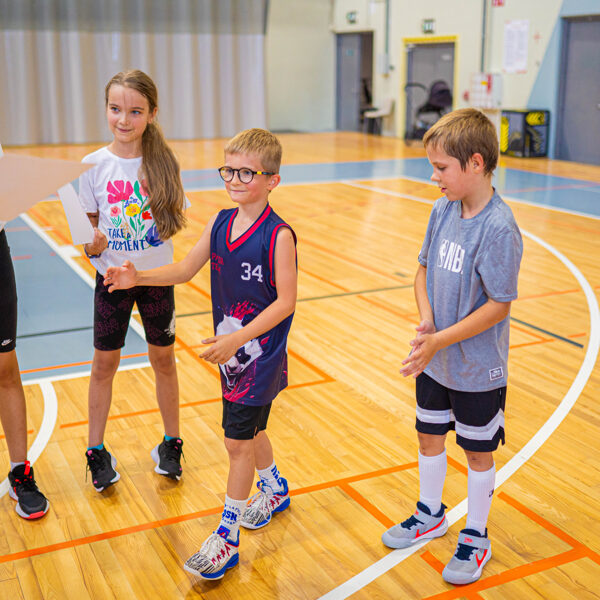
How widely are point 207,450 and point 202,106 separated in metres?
14.7

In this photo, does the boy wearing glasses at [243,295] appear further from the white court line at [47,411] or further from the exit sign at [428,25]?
the exit sign at [428,25]

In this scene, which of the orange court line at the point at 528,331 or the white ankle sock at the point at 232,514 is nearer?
the white ankle sock at the point at 232,514

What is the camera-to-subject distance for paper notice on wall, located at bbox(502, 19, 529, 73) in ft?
40.5

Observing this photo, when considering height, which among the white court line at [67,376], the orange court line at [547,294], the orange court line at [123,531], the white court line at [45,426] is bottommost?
the orange court line at [123,531]

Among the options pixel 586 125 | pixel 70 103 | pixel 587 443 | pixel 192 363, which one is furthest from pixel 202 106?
pixel 587 443

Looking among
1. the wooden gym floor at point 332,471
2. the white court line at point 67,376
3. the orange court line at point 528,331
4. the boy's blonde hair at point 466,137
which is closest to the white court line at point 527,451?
the wooden gym floor at point 332,471

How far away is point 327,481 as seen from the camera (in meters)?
2.76

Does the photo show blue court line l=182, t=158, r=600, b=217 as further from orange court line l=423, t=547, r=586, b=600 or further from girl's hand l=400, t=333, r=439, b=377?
girl's hand l=400, t=333, r=439, b=377

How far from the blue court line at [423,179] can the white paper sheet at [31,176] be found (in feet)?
23.8

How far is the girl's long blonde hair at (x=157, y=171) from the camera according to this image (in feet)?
8.07

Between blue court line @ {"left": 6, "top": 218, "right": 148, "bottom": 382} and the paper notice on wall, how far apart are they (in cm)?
916

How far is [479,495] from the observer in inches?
86.4

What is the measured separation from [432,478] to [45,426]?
171cm

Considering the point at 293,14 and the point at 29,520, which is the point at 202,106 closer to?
the point at 293,14
